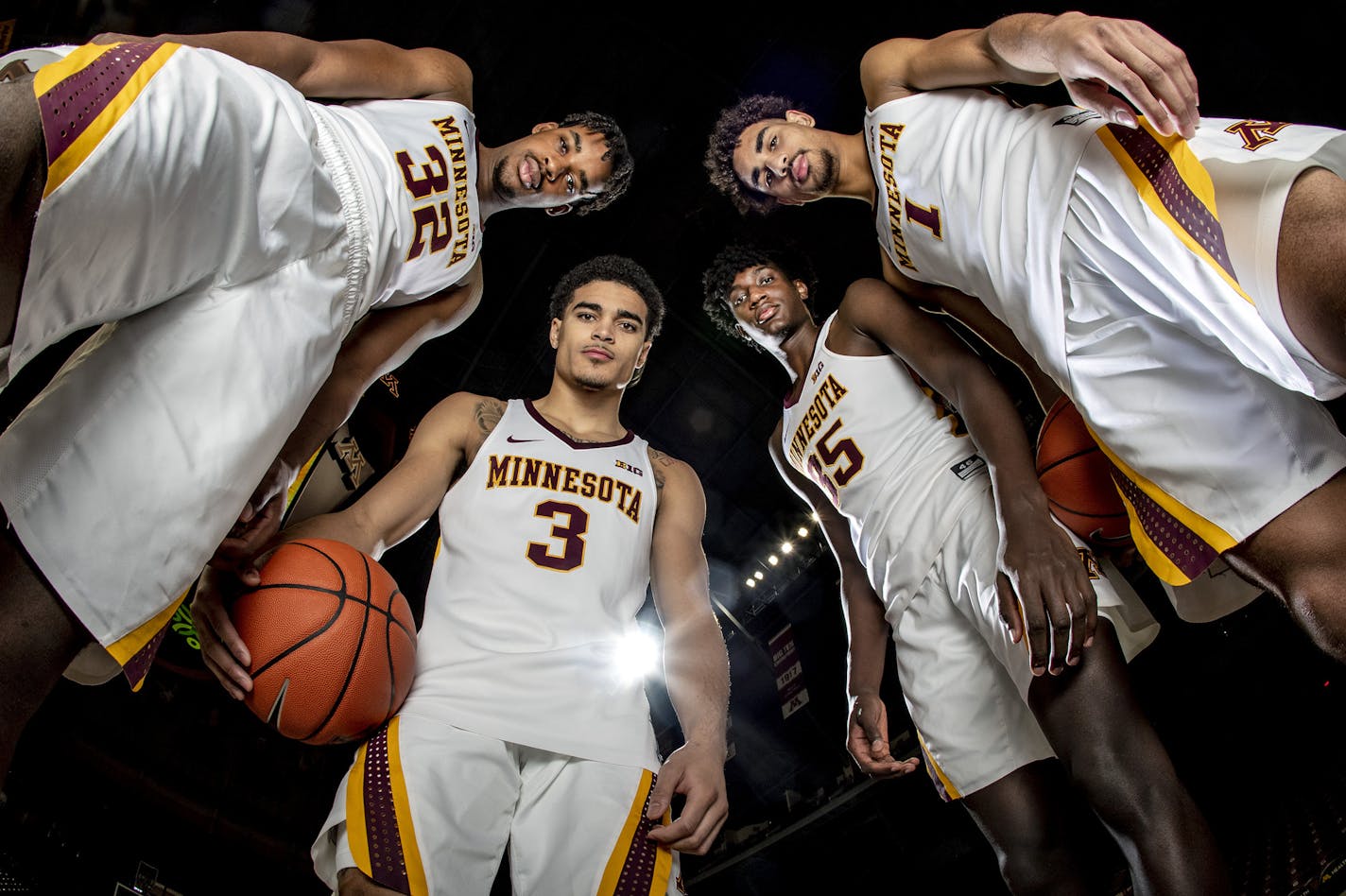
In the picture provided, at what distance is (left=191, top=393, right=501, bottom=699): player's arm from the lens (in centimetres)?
180

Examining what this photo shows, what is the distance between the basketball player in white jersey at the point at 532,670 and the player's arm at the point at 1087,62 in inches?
61.3

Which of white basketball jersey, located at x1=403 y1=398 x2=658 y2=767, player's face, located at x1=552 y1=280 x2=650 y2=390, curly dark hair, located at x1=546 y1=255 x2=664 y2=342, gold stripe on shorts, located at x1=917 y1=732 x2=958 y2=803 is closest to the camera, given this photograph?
white basketball jersey, located at x1=403 y1=398 x2=658 y2=767

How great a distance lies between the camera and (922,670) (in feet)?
8.29

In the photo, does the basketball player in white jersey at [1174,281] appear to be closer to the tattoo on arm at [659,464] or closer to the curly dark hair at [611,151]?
the tattoo on arm at [659,464]

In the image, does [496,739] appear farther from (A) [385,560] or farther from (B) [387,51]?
(A) [385,560]

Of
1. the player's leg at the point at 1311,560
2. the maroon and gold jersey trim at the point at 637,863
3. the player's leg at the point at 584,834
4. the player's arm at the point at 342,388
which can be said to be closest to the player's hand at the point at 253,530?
the player's arm at the point at 342,388

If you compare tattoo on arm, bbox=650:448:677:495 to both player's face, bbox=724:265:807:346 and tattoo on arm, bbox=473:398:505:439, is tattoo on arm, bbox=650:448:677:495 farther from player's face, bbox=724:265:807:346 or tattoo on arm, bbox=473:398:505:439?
player's face, bbox=724:265:807:346

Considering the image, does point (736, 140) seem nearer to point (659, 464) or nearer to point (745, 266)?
point (745, 266)

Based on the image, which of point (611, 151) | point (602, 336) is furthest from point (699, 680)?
point (611, 151)

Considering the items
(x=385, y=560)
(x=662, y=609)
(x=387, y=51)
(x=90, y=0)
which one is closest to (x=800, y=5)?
(x=387, y=51)

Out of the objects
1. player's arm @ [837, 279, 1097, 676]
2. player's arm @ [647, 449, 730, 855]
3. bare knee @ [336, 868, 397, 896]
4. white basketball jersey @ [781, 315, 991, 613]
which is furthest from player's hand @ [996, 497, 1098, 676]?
bare knee @ [336, 868, 397, 896]

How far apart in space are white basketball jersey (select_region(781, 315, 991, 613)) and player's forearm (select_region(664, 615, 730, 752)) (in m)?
0.63

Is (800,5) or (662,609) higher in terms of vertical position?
(800,5)

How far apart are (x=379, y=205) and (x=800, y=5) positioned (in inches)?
173
